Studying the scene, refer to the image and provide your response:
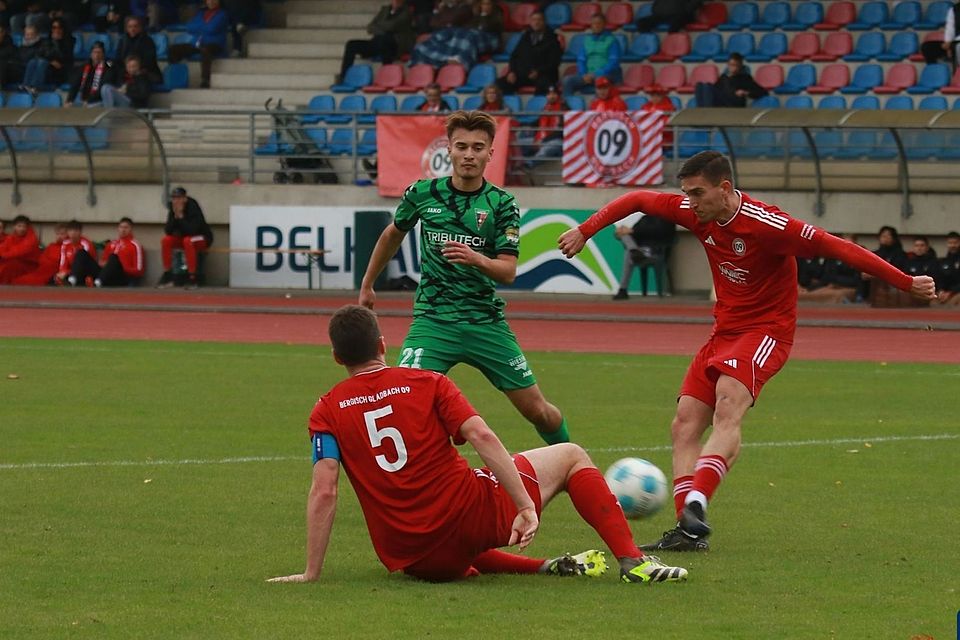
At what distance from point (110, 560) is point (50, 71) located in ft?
94.5

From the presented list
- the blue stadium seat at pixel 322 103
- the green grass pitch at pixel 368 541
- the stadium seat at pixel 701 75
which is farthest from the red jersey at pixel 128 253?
the green grass pitch at pixel 368 541

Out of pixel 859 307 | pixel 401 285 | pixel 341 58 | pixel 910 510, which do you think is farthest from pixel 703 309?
pixel 910 510

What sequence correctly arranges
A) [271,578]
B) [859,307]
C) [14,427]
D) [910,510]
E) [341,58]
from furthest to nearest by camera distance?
[341,58], [859,307], [14,427], [910,510], [271,578]

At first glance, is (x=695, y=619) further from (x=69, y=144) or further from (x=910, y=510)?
(x=69, y=144)

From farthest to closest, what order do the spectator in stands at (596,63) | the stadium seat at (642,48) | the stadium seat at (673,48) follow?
1. the stadium seat at (642,48)
2. the stadium seat at (673,48)
3. the spectator in stands at (596,63)

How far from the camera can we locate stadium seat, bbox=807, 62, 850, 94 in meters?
29.3

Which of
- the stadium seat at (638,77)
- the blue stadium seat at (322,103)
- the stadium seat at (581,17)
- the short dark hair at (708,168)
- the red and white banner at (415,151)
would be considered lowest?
the red and white banner at (415,151)

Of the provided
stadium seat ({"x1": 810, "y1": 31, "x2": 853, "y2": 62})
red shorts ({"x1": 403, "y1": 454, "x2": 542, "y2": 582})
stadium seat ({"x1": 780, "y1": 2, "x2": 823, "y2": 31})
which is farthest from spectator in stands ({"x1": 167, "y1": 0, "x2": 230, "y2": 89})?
red shorts ({"x1": 403, "y1": 454, "x2": 542, "y2": 582})

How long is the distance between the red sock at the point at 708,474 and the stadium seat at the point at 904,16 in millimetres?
23912

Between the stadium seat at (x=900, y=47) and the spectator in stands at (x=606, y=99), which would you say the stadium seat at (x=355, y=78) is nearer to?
the spectator in stands at (x=606, y=99)

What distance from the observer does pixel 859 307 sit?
25.5 meters

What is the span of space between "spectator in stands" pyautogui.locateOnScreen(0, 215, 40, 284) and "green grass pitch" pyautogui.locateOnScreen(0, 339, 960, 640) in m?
14.9

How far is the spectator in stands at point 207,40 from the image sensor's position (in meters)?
34.3

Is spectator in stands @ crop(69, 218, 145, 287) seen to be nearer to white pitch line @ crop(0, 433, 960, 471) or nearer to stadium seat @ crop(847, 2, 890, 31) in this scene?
stadium seat @ crop(847, 2, 890, 31)
